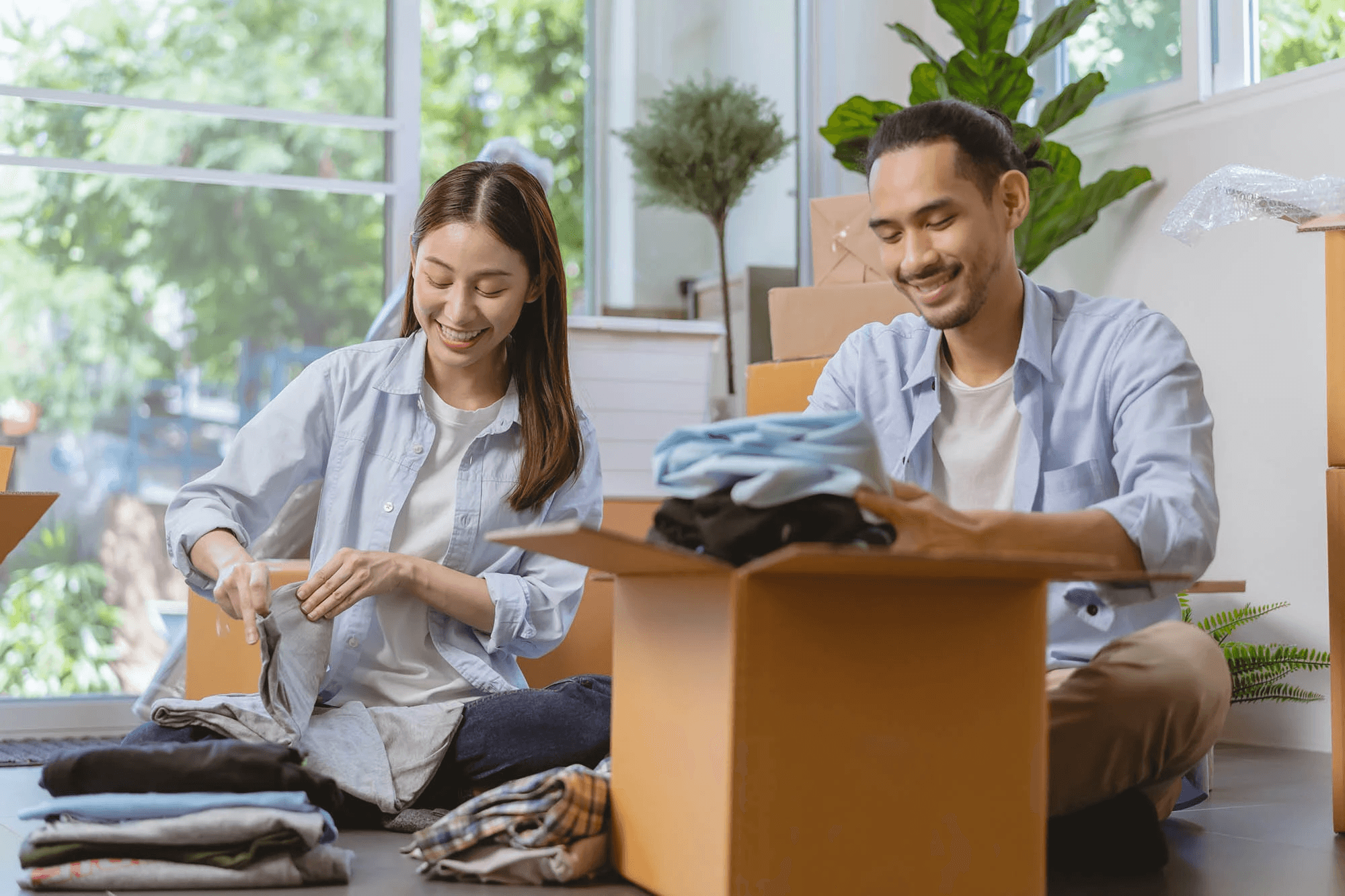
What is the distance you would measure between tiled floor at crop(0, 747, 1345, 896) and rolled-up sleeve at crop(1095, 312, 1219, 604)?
31cm

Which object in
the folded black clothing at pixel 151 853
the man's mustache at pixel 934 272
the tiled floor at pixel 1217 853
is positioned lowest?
the tiled floor at pixel 1217 853

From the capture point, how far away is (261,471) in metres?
1.76

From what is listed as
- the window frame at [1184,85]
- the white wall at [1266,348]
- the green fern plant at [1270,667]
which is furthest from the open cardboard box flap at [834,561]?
the window frame at [1184,85]

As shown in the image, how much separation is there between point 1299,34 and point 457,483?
2.09 metres

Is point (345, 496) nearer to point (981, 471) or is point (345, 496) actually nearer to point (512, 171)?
point (512, 171)

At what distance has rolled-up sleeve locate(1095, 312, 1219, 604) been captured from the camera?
133 cm

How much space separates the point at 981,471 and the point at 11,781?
1.62m

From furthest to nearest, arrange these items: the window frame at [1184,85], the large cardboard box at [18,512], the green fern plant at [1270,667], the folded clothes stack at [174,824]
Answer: the window frame at [1184,85], the green fern plant at [1270,667], the large cardboard box at [18,512], the folded clothes stack at [174,824]

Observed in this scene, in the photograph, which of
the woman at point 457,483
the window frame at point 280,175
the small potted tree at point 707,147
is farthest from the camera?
the small potted tree at point 707,147

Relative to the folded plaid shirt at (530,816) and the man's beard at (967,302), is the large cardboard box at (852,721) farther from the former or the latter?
the man's beard at (967,302)

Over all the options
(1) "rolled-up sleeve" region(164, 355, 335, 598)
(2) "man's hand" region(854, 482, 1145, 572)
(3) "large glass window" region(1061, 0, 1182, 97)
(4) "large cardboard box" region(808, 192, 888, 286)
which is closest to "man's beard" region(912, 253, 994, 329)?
(2) "man's hand" region(854, 482, 1145, 572)

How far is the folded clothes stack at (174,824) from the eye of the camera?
1273mm

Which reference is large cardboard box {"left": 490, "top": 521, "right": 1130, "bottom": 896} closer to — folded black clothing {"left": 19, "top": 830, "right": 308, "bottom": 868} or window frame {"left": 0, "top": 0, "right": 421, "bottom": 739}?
folded black clothing {"left": 19, "top": 830, "right": 308, "bottom": 868}

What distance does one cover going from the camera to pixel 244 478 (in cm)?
175
